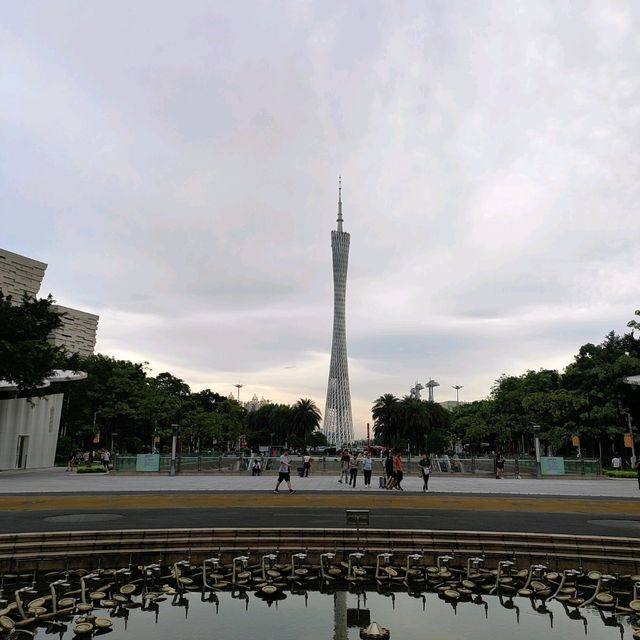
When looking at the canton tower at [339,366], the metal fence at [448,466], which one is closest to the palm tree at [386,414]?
the canton tower at [339,366]

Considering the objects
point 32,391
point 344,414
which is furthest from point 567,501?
point 344,414

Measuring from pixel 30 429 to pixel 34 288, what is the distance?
109060mm

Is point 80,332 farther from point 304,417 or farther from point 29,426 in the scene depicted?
point 29,426

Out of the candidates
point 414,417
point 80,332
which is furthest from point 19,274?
point 414,417

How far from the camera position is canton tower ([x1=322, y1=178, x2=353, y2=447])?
Answer: 92.1 metres

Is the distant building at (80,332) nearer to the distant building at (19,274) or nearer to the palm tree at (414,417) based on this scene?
the distant building at (19,274)

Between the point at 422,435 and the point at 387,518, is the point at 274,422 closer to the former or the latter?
the point at 422,435

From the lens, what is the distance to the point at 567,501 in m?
18.2

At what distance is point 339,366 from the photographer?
9375cm

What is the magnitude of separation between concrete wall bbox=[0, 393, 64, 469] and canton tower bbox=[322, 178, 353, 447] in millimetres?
52355

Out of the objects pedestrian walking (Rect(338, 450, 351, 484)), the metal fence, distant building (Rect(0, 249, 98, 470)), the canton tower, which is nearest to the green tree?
distant building (Rect(0, 249, 98, 470))

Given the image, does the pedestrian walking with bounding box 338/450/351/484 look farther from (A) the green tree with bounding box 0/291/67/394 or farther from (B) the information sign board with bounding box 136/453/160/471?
(A) the green tree with bounding box 0/291/67/394

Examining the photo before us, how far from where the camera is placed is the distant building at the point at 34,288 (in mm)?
131000

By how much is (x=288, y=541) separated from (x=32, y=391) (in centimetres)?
3213
